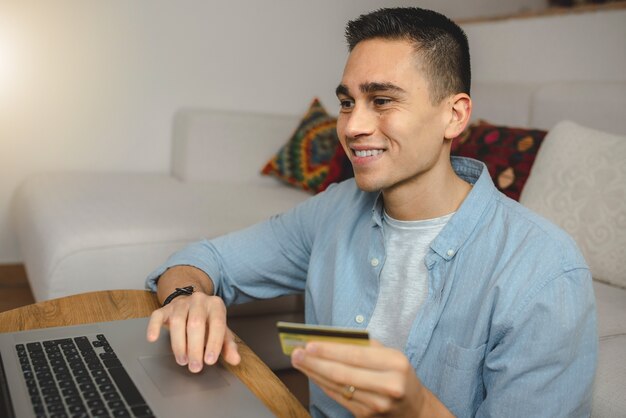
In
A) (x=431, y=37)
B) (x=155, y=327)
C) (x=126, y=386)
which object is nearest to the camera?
(x=126, y=386)

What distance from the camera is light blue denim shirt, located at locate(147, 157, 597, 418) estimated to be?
88 centimetres

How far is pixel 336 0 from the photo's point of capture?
3225 millimetres

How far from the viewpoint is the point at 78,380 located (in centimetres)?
80

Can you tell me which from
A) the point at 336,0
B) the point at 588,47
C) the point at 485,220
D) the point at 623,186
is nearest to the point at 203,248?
the point at 485,220

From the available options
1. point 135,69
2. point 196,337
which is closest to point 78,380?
point 196,337

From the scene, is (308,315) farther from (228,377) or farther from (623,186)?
(623,186)

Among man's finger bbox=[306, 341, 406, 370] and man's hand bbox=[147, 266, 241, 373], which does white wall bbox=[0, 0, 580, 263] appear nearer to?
man's hand bbox=[147, 266, 241, 373]

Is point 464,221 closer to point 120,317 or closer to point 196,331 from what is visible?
point 196,331

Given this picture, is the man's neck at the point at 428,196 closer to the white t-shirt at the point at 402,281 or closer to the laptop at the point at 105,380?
the white t-shirt at the point at 402,281

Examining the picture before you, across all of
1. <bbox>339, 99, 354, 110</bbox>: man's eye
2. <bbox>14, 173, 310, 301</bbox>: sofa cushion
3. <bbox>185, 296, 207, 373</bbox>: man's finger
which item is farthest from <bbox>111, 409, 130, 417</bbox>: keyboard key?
<bbox>14, 173, 310, 301</bbox>: sofa cushion

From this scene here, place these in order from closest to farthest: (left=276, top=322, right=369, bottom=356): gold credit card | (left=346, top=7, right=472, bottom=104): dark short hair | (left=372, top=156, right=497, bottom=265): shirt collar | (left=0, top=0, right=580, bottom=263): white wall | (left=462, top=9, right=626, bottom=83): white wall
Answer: (left=276, top=322, right=369, bottom=356): gold credit card → (left=372, top=156, right=497, bottom=265): shirt collar → (left=346, top=7, right=472, bottom=104): dark short hair → (left=462, top=9, right=626, bottom=83): white wall → (left=0, top=0, right=580, bottom=263): white wall

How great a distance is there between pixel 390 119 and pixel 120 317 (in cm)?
54

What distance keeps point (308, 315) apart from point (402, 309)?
A: 10.5 inches

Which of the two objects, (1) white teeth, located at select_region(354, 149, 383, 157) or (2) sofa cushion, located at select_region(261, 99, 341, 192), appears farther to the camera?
(2) sofa cushion, located at select_region(261, 99, 341, 192)
